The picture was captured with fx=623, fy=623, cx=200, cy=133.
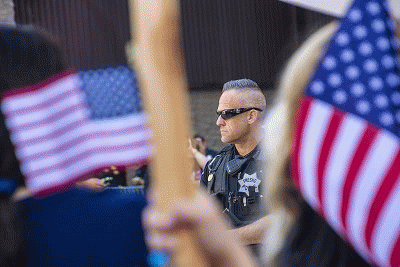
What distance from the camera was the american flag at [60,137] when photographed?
4.61ft

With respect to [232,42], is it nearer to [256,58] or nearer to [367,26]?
[256,58]

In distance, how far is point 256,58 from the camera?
1177 centimetres

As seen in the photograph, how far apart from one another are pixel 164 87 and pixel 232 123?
3.59m

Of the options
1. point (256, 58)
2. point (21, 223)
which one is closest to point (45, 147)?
point (21, 223)

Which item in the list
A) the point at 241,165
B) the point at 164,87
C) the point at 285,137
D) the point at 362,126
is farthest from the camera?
the point at 241,165

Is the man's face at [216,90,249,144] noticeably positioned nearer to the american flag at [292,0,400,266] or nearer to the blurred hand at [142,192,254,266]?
the american flag at [292,0,400,266]

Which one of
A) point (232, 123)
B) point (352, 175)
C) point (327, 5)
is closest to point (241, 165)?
point (232, 123)

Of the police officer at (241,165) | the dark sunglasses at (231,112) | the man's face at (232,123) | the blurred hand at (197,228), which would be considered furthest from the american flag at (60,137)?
the dark sunglasses at (231,112)

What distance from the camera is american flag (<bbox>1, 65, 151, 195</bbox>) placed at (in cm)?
140

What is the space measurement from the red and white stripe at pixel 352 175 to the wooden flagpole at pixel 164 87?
0.69 m

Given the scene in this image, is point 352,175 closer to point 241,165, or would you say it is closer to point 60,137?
point 60,137

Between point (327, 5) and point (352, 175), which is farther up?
point (327, 5)

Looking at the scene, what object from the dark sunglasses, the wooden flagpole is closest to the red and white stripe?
the wooden flagpole

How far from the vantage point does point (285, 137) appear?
151cm
